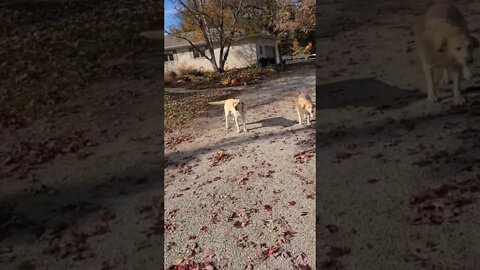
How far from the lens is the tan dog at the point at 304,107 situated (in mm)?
2152

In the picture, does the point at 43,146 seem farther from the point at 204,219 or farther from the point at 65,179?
the point at 204,219

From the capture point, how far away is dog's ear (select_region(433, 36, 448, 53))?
2.02 meters

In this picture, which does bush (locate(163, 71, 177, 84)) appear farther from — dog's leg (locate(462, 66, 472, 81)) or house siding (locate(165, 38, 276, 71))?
dog's leg (locate(462, 66, 472, 81))

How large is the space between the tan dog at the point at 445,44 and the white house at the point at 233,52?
63 centimetres

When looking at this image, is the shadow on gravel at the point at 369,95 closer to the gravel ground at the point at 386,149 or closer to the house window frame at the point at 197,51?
the gravel ground at the point at 386,149

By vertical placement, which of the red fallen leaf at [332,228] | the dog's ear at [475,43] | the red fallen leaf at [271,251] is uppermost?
the dog's ear at [475,43]

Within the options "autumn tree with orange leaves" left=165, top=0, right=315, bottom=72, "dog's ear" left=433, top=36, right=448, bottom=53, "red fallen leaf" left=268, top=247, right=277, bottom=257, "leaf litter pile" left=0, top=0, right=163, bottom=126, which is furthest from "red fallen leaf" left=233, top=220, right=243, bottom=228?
"dog's ear" left=433, top=36, right=448, bottom=53

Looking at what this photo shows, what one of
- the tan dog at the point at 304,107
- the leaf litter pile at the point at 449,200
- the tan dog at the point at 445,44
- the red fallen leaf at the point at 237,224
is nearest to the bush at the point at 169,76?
the tan dog at the point at 304,107

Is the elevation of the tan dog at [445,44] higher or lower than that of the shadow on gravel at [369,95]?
higher

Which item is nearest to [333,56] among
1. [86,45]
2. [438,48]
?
[438,48]

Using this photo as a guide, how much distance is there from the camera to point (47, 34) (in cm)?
218

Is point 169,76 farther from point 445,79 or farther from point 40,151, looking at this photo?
point 445,79

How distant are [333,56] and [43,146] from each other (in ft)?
4.32

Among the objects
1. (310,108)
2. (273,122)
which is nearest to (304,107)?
(310,108)
